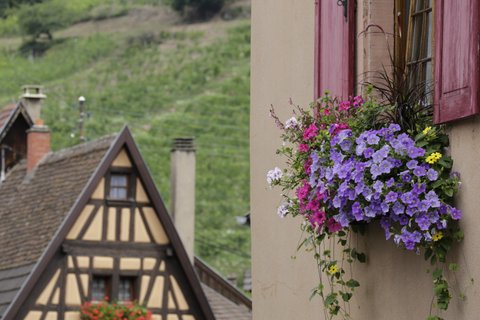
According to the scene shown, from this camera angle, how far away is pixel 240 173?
6341cm

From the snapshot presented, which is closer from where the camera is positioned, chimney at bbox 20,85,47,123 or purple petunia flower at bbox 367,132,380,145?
purple petunia flower at bbox 367,132,380,145

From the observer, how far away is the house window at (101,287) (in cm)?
2505

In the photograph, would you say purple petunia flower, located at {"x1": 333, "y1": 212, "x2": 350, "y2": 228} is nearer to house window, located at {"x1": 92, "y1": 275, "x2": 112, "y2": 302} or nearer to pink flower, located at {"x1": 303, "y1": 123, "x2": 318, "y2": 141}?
pink flower, located at {"x1": 303, "y1": 123, "x2": 318, "y2": 141}

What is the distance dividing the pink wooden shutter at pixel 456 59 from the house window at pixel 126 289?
19.2 metres

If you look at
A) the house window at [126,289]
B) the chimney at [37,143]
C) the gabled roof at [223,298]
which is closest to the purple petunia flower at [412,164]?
the house window at [126,289]

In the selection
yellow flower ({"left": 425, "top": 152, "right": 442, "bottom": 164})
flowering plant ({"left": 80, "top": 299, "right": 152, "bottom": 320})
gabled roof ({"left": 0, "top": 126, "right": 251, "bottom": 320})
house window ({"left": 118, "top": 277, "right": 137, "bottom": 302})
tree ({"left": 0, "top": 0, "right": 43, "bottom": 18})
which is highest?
tree ({"left": 0, "top": 0, "right": 43, "bottom": 18})

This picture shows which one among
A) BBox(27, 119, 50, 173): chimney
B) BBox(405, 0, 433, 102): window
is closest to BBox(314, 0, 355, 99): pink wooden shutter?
BBox(405, 0, 433, 102): window

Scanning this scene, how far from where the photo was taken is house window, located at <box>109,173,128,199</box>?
25094mm

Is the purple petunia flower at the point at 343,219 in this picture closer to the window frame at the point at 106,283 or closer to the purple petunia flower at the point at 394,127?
the purple petunia flower at the point at 394,127

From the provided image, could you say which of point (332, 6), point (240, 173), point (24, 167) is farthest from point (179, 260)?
point (240, 173)

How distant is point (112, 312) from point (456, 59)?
1868 centimetres

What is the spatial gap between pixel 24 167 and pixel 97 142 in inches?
145

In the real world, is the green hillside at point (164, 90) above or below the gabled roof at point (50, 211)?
above

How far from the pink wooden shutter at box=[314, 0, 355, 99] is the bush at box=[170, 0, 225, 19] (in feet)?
299
